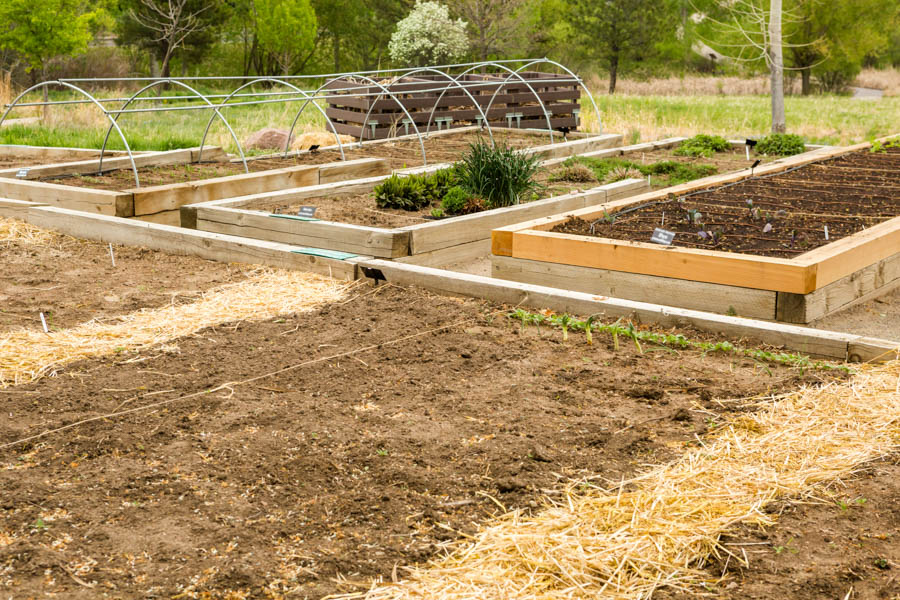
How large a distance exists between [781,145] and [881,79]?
3008 cm

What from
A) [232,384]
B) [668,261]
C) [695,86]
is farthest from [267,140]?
[695,86]

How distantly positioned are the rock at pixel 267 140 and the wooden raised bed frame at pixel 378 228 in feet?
16.5

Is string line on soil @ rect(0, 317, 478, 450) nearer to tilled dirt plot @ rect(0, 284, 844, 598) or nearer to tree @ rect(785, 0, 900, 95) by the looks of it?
tilled dirt plot @ rect(0, 284, 844, 598)

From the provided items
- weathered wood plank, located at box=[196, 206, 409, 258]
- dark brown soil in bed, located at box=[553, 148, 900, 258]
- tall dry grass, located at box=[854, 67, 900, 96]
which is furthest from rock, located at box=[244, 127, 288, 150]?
tall dry grass, located at box=[854, 67, 900, 96]

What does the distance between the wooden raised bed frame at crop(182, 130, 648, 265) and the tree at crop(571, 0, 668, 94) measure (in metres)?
27.6

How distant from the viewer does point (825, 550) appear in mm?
2803

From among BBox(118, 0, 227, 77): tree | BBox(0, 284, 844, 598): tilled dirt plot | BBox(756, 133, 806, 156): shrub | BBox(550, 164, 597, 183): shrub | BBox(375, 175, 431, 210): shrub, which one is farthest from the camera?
BBox(118, 0, 227, 77): tree

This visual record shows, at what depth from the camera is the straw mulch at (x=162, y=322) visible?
4.64 m

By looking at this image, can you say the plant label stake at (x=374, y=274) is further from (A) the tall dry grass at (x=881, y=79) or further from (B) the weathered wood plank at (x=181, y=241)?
(A) the tall dry grass at (x=881, y=79)

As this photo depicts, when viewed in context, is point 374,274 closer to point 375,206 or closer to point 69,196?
point 375,206

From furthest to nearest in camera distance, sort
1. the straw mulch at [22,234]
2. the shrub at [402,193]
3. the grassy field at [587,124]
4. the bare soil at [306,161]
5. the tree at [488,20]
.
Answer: the tree at [488,20]
the grassy field at [587,124]
the bare soil at [306,161]
the shrub at [402,193]
the straw mulch at [22,234]

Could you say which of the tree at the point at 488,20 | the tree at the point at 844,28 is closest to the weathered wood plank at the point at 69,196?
the tree at the point at 488,20

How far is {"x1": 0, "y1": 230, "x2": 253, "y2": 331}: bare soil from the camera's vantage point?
561 cm

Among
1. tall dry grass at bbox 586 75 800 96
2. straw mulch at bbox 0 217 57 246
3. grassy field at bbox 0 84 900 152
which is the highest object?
tall dry grass at bbox 586 75 800 96
